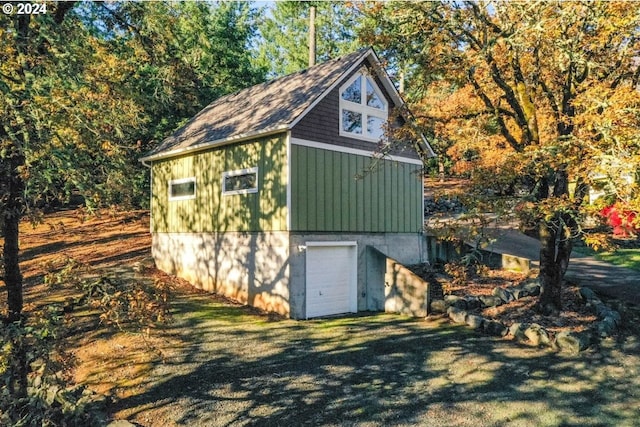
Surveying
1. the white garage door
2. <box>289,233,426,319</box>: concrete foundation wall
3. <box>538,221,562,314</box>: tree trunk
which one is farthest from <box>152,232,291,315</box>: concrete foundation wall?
<box>538,221,562,314</box>: tree trunk

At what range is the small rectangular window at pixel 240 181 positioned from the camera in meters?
13.4

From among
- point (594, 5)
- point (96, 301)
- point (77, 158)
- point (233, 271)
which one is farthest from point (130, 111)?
point (594, 5)

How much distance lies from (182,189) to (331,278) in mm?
5965

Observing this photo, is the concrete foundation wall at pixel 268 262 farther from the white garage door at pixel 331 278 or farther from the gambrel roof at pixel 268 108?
the gambrel roof at pixel 268 108

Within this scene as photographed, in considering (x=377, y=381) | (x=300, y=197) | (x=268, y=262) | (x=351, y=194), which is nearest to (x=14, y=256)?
(x=377, y=381)

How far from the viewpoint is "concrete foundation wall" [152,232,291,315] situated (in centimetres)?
1249

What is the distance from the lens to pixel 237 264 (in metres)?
13.7

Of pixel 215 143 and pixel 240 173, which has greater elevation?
pixel 215 143

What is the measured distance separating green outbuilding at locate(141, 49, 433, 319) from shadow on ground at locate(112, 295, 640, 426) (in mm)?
2320

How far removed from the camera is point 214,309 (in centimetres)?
1266

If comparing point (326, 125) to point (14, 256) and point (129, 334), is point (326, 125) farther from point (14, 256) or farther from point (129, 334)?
point (14, 256)
